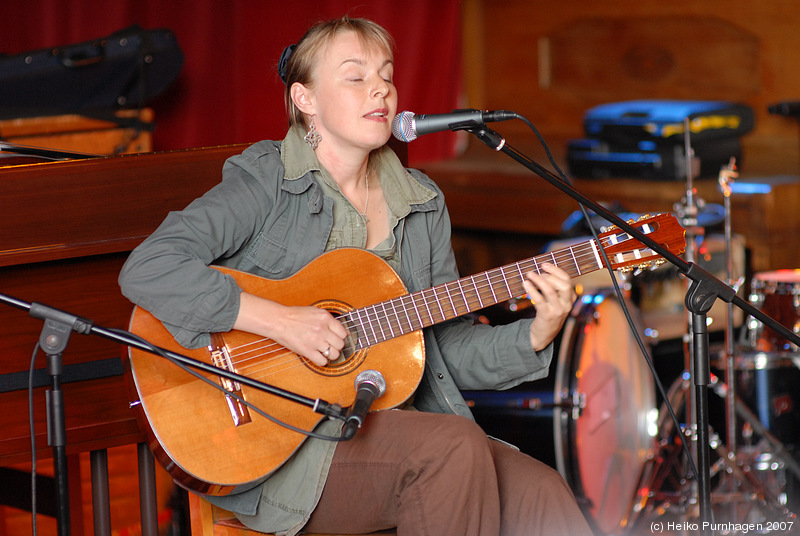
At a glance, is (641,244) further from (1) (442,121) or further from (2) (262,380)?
(2) (262,380)

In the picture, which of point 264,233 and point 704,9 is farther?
point 704,9

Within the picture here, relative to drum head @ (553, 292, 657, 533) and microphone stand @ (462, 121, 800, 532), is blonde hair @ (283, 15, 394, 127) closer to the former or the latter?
microphone stand @ (462, 121, 800, 532)

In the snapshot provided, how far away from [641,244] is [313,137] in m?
0.76

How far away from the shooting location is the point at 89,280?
83.7 inches

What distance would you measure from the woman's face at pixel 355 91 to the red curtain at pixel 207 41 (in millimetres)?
1669

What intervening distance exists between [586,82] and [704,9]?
2.36 feet

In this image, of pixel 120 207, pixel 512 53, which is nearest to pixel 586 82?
pixel 512 53

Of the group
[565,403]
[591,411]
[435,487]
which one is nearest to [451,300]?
[435,487]

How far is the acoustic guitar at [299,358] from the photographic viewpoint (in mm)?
1796

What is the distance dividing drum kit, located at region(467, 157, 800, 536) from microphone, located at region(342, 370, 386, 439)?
113 cm

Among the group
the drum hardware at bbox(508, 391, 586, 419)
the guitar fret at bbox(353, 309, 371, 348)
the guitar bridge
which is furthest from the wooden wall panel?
the guitar bridge

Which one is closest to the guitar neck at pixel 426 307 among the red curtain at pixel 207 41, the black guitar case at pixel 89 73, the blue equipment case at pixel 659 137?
the black guitar case at pixel 89 73

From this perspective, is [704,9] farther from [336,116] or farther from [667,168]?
[336,116]

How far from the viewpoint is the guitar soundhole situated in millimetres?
1892
